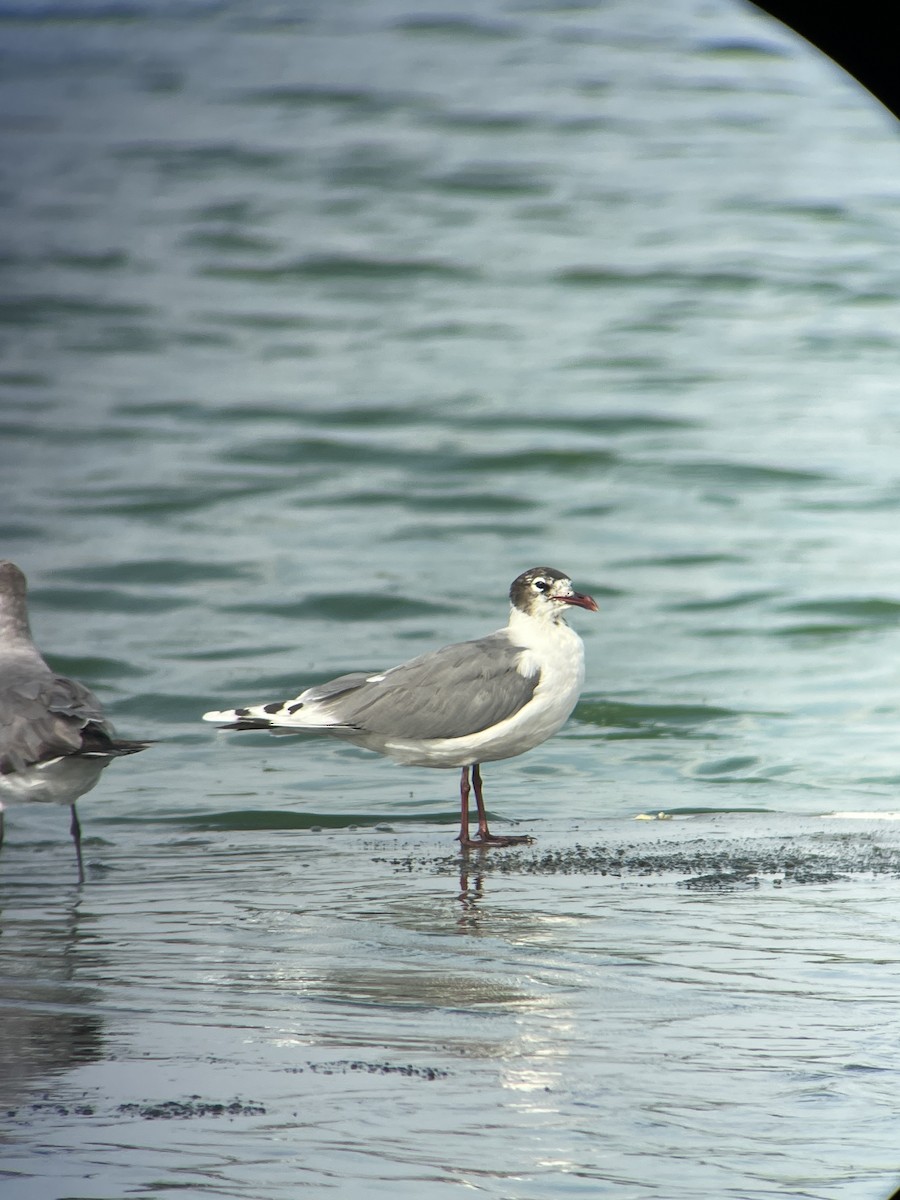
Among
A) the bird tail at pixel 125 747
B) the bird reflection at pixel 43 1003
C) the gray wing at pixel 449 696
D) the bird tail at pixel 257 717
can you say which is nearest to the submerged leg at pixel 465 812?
the gray wing at pixel 449 696

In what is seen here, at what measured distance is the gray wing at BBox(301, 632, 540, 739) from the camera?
5.53 meters

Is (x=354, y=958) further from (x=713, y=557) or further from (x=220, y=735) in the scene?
(x=713, y=557)

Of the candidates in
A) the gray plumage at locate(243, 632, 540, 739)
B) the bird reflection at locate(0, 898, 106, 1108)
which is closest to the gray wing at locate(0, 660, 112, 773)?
the bird reflection at locate(0, 898, 106, 1108)

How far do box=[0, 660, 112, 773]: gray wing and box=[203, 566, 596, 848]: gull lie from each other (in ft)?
2.70

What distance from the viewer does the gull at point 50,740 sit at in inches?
194

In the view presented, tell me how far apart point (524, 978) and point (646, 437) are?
11.1 m

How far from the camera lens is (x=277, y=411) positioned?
15328mm

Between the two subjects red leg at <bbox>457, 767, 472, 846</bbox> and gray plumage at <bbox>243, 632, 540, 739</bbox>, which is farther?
gray plumage at <bbox>243, 632, 540, 739</bbox>

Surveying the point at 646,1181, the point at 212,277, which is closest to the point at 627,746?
the point at 646,1181

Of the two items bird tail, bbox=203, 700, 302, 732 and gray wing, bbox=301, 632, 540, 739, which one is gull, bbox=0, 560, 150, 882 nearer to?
bird tail, bbox=203, 700, 302, 732

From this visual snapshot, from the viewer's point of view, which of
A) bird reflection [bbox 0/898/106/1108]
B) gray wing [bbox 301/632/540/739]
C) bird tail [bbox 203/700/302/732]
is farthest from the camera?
bird tail [bbox 203/700/302/732]

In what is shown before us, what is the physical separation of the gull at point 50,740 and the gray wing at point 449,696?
2.97 ft

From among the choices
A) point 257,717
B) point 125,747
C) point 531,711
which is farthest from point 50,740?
point 531,711

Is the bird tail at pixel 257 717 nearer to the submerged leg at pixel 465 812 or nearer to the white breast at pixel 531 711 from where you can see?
the white breast at pixel 531 711
